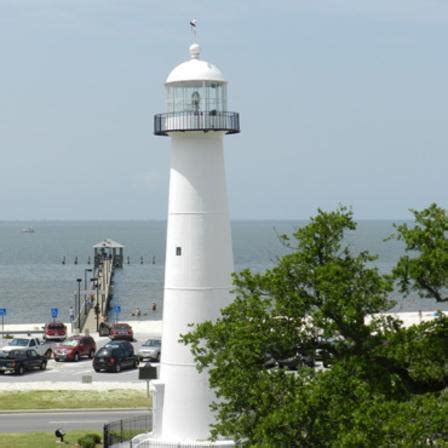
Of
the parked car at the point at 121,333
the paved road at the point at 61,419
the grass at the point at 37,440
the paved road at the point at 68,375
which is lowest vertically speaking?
the grass at the point at 37,440

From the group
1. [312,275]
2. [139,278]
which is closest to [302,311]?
[312,275]

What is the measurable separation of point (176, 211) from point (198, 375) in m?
4.48

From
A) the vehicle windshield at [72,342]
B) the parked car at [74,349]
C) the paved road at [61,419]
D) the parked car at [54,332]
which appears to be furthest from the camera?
the parked car at [54,332]

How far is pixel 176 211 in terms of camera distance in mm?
27641

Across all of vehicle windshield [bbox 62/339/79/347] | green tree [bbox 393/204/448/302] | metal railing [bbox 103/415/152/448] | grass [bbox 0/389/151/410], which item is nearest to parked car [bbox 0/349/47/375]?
vehicle windshield [bbox 62/339/79/347]

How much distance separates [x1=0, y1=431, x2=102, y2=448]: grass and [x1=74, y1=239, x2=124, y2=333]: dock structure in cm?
3020

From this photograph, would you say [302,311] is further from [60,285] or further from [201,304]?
[60,285]

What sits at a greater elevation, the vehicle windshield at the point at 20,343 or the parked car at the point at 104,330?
the parked car at the point at 104,330

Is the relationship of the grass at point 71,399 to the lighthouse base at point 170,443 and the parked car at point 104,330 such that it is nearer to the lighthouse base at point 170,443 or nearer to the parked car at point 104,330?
the lighthouse base at point 170,443

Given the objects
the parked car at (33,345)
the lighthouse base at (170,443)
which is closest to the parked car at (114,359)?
the parked car at (33,345)

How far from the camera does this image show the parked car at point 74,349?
52.8m

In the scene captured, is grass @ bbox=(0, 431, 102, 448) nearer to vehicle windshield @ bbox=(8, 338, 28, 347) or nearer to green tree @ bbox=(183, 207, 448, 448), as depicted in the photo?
green tree @ bbox=(183, 207, 448, 448)

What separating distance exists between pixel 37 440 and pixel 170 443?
237 inches

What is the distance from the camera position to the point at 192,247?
89.7 feet
